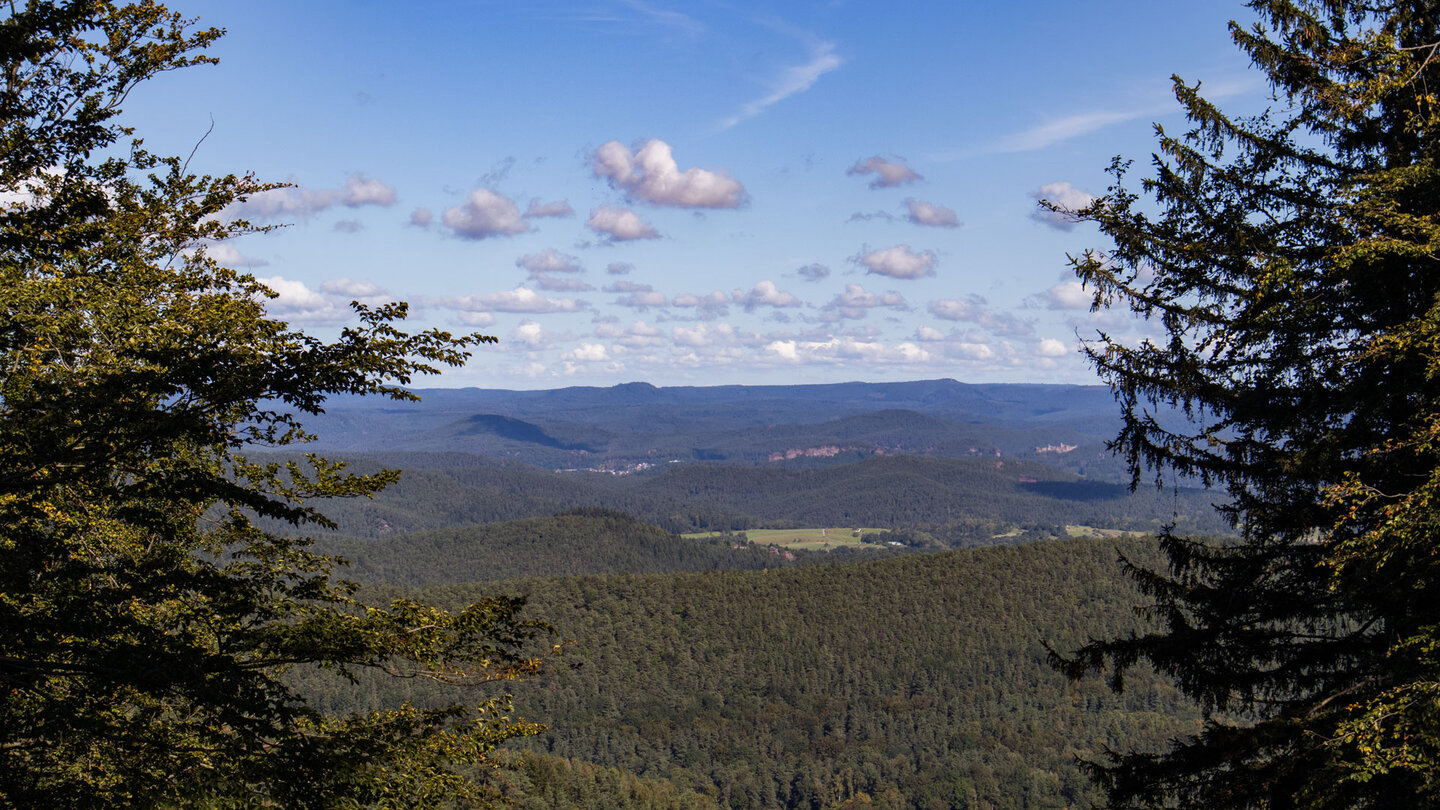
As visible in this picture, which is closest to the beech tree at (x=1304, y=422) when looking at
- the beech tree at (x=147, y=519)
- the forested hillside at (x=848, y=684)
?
the beech tree at (x=147, y=519)

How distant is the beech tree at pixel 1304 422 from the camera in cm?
823

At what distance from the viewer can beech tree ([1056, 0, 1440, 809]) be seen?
8.23 m

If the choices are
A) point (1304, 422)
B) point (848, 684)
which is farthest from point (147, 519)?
point (848, 684)

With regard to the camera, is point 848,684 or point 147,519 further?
point 848,684

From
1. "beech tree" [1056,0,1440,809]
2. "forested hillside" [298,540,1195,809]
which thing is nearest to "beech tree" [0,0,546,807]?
"beech tree" [1056,0,1440,809]

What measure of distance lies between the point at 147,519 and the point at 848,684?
151 m

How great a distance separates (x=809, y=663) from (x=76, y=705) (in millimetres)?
156112

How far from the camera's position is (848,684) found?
152 m

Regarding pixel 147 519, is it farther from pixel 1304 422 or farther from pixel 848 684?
pixel 848 684

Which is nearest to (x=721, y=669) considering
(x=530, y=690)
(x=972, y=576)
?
(x=530, y=690)

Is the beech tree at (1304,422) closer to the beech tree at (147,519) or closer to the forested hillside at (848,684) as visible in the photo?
the beech tree at (147,519)

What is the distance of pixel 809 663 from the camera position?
516 ft

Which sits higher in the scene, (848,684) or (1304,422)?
(1304,422)

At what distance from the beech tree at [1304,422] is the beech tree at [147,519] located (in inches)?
297
